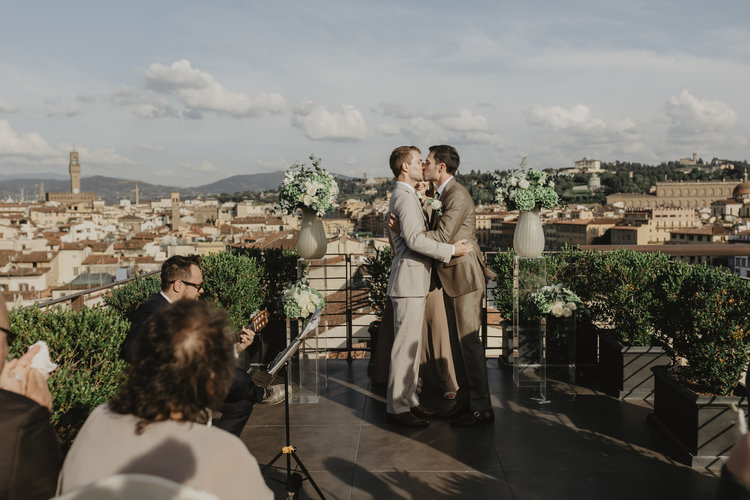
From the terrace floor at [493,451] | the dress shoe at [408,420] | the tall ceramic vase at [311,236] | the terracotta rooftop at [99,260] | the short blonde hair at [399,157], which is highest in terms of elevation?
the short blonde hair at [399,157]

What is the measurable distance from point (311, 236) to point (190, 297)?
1.89 m

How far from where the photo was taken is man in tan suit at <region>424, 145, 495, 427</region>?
12.9 feet

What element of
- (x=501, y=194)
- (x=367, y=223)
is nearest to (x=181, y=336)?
(x=501, y=194)

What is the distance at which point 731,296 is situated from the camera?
3428mm

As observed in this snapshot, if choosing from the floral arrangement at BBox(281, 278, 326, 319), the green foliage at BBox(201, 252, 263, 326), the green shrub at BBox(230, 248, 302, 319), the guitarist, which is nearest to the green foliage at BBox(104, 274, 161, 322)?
the green foliage at BBox(201, 252, 263, 326)

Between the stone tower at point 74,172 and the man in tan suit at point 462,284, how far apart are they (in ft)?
634

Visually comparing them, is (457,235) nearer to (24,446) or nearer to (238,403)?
(238,403)

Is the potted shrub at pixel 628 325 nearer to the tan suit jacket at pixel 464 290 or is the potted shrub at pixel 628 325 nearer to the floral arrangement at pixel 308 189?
the tan suit jacket at pixel 464 290

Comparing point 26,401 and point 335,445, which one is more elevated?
point 26,401

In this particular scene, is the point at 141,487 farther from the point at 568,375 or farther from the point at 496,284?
the point at 496,284

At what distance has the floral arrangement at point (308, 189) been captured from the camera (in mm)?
4746

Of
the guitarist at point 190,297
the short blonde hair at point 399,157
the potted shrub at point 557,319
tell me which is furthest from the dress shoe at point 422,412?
the short blonde hair at point 399,157

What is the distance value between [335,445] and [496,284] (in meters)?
2.59

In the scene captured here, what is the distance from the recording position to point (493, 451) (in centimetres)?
353
